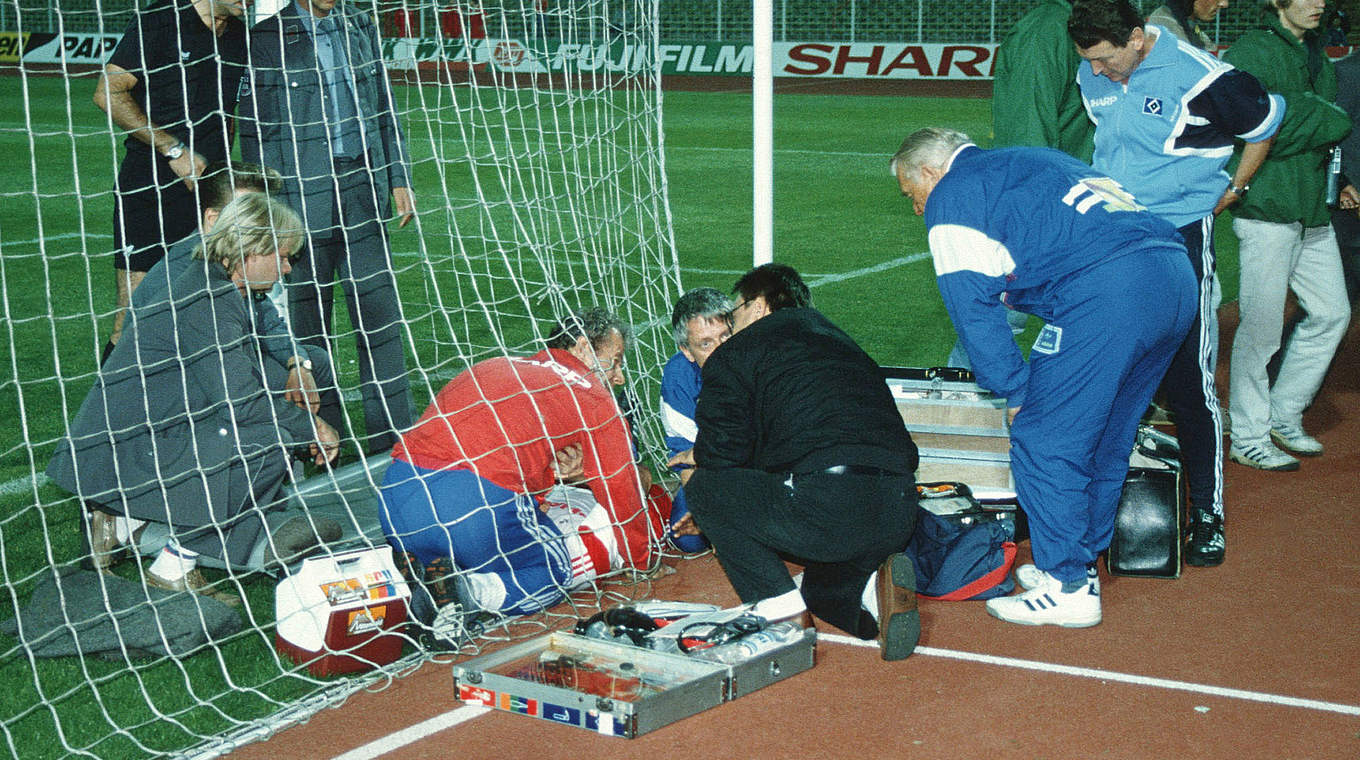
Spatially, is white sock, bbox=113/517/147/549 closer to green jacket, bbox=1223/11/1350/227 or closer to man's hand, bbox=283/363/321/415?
man's hand, bbox=283/363/321/415

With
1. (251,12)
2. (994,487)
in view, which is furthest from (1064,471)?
(251,12)

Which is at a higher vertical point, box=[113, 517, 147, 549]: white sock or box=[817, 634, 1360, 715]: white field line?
box=[113, 517, 147, 549]: white sock

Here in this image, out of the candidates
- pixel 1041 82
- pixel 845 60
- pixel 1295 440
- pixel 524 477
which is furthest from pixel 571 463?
pixel 845 60

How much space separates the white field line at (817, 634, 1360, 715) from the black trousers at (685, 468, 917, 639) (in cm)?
16

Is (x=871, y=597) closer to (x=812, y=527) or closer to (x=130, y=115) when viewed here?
(x=812, y=527)

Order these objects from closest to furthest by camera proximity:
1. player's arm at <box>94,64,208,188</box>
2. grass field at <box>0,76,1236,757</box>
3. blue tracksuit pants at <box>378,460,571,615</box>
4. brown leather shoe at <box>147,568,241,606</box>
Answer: grass field at <box>0,76,1236,757</box> → blue tracksuit pants at <box>378,460,571,615</box> → brown leather shoe at <box>147,568,241,606</box> → player's arm at <box>94,64,208,188</box>

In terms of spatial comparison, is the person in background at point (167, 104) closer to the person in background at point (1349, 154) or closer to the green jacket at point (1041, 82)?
the green jacket at point (1041, 82)

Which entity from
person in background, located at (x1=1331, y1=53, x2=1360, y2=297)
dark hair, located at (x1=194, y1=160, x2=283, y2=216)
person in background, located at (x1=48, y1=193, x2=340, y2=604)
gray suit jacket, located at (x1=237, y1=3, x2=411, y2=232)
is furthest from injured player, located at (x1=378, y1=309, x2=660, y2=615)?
person in background, located at (x1=1331, y1=53, x2=1360, y2=297)

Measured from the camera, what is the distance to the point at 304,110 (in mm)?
5762

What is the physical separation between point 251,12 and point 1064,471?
149 inches

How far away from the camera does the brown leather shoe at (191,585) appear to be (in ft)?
15.0

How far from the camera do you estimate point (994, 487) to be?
533 cm

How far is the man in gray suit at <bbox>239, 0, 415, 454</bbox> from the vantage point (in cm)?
568

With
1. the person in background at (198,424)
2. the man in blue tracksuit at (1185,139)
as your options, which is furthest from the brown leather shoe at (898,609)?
the person in background at (198,424)
